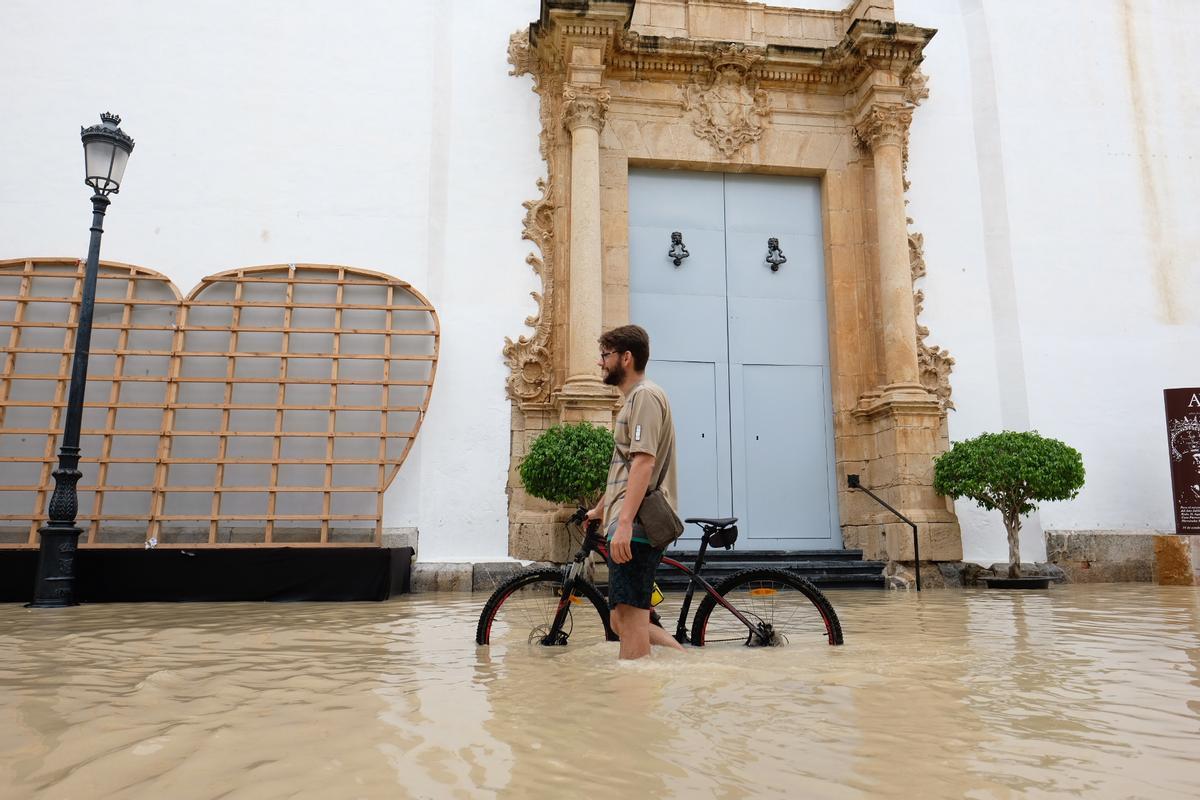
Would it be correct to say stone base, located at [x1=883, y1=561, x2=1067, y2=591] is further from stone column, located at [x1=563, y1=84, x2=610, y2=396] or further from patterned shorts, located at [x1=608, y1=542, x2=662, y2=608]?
patterned shorts, located at [x1=608, y1=542, x2=662, y2=608]

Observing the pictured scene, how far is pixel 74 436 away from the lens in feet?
19.1

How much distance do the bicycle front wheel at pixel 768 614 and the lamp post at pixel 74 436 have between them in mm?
4735

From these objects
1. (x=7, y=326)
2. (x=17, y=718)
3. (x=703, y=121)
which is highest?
(x=703, y=121)

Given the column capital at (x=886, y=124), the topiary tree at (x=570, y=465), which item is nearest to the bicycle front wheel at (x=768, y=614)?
the topiary tree at (x=570, y=465)

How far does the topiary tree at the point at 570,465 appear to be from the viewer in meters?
6.66

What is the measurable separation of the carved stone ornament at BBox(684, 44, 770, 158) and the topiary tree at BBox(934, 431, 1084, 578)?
4020 mm

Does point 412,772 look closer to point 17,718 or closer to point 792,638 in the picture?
point 17,718

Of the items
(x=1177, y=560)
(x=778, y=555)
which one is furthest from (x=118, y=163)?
(x=1177, y=560)

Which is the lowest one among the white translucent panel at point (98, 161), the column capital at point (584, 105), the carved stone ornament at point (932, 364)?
the carved stone ornament at point (932, 364)

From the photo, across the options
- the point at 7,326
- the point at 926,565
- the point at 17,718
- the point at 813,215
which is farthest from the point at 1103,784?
the point at 7,326

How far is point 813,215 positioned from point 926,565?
4.02 metres

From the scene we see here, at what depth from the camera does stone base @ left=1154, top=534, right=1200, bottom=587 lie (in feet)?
25.0

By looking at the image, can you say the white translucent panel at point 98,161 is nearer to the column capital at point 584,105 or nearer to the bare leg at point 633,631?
the column capital at point 584,105

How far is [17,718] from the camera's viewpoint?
86.5 inches
